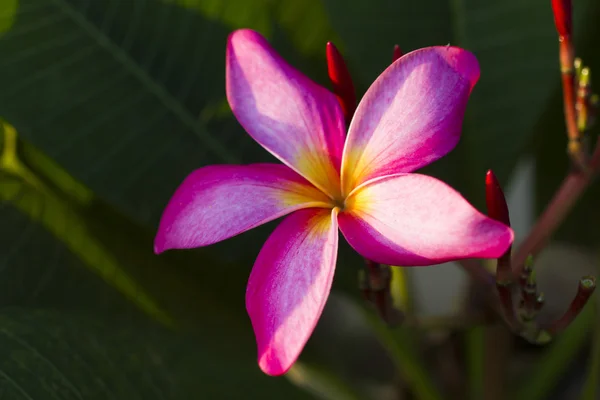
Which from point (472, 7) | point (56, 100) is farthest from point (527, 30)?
point (56, 100)

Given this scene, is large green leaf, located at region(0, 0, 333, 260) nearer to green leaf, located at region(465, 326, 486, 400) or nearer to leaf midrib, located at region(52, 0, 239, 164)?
leaf midrib, located at region(52, 0, 239, 164)

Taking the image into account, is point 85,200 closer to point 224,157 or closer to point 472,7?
point 224,157

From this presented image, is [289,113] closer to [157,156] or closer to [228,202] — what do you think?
[228,202]

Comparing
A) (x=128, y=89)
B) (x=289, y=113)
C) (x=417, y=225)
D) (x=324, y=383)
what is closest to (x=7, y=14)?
(x=128, y=89)

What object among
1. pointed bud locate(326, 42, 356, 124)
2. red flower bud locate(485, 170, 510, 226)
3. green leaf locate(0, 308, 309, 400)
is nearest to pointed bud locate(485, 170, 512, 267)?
red flower bud locate(485, 170, 510, 226)

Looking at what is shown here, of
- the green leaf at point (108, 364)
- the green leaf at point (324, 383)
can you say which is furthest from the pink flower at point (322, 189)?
the green leaf at point (324, 383)

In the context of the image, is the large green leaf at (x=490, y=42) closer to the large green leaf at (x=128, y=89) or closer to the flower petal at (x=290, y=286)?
the large green leaf at (x=128, y=89)
